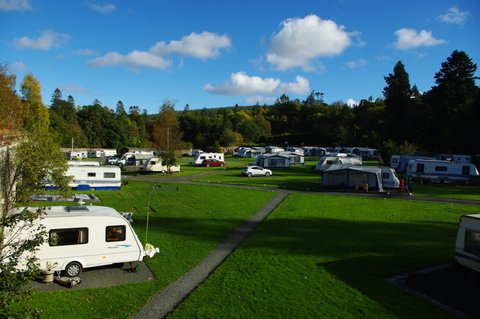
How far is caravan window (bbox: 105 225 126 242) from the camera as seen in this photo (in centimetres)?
1288

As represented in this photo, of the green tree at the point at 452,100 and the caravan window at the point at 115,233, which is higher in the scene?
the green tree at the point at 452,100

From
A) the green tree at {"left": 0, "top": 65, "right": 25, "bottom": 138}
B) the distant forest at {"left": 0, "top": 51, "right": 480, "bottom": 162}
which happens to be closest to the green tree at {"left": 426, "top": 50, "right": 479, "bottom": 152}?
the distant forest at {"left": 0, "top": 51, "right": 480, "bottom": 162}

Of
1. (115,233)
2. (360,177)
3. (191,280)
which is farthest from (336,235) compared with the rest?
(360,177)

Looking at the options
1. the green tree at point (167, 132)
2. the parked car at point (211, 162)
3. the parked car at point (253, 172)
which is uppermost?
the green tree at point (167, 132)

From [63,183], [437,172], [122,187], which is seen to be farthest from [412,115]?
[63,183]

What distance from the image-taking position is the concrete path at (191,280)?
10.0 meters

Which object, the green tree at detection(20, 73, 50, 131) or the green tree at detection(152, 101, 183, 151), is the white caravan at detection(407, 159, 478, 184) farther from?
the green tree at detection(20, 73, 50, 131)

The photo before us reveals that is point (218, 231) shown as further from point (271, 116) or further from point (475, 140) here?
point (271, 116)

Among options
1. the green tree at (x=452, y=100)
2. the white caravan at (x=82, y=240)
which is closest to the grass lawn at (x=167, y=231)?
the white caravan at (x=82, y=240)

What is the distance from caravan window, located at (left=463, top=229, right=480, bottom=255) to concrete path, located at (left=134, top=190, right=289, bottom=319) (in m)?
8.02

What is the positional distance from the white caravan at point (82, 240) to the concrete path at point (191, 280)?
6.83 ft

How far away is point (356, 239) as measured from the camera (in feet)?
54.7

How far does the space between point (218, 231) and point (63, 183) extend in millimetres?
8884

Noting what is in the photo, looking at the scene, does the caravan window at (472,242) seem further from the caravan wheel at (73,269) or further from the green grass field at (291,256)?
the caravan wheel at (73,269)
